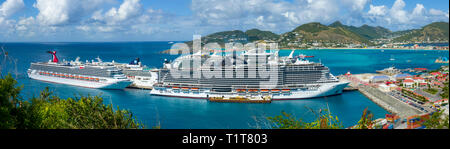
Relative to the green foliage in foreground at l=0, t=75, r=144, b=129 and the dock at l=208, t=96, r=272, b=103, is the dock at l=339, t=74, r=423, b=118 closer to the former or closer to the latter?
the dock at l=208, t=96, r=272, b=103

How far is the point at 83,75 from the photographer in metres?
22.2

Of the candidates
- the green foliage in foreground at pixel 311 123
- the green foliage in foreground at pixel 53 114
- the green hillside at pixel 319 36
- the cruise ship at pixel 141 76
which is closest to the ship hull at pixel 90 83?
the cruise ship at pixel 141 76

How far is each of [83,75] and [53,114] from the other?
19098 millimetres

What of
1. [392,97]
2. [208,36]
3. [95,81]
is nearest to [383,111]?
[392,97]

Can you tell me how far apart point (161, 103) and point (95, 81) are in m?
8.31

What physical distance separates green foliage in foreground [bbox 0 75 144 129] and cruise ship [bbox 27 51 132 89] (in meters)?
15.9

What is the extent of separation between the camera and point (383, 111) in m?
14.7

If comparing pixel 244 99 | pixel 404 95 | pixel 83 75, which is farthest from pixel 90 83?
pixel 404 95

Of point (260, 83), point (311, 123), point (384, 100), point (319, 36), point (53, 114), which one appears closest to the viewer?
point (311, 123)

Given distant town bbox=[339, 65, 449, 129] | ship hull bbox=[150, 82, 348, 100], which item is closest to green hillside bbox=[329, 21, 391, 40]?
distant town bbox=[339, 65, 449, 129]

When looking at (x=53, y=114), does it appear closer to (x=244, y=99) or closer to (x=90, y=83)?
(x=244, y=99)
